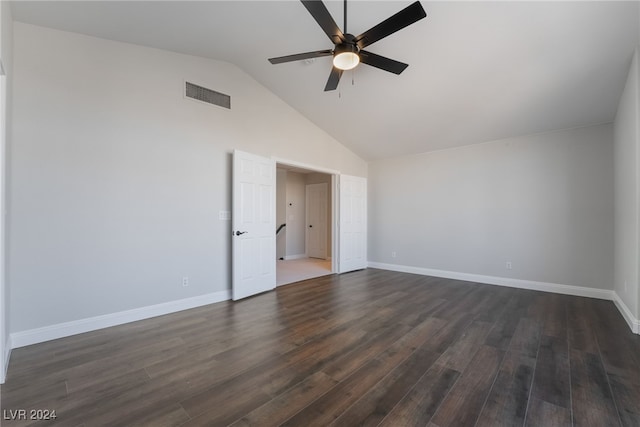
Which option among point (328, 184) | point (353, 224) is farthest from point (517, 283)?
point (328, 184)

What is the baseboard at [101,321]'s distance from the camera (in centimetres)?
246

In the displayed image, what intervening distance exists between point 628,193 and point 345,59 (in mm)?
3497

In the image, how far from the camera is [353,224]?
5.95 metres

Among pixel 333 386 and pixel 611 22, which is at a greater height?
pixel 611 22

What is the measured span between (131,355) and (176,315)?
93cm

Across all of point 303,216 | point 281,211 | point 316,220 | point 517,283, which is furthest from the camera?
point 303,216

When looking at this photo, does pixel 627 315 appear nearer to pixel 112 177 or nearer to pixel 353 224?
pixel 353 224

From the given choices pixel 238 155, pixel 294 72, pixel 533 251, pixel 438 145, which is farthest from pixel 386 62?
pixel 533 251

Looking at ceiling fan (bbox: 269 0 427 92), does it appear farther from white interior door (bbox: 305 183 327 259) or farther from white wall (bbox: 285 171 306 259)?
white wall (bbox: 285 171 306 259)

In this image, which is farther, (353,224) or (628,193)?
(353,224)

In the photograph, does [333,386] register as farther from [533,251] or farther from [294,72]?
[533,251]

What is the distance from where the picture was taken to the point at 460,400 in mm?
1709

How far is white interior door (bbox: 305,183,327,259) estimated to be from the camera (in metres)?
7.97

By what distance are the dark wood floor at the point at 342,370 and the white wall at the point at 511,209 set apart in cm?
101
